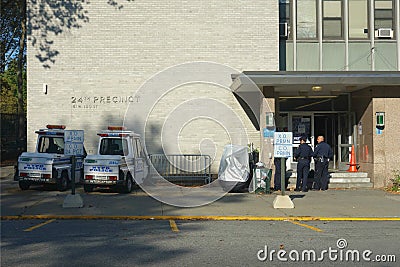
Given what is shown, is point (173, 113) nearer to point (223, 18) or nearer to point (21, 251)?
point (223, 18)

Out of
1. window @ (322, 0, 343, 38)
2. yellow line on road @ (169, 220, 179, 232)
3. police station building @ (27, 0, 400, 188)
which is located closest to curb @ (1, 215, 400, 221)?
yellow line on road @ (169, 220, 179, 232)

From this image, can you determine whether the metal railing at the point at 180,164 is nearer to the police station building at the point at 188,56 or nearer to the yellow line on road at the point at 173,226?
the police station building at the point at 188,56

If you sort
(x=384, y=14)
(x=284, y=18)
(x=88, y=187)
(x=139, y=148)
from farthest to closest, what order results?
(x=284, y=18), (x=384, y=14), (x=139, y=148), (x=88, y=187)

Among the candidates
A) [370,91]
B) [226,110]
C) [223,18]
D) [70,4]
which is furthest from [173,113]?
[370,91]

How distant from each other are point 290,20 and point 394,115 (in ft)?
18.8

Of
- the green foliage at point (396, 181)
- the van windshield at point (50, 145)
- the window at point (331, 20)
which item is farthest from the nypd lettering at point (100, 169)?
the window at point (331, 20)

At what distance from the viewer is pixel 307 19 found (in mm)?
21469

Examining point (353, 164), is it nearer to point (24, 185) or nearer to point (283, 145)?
point (283, 145)

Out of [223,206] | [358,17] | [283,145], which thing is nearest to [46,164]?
[223,206]

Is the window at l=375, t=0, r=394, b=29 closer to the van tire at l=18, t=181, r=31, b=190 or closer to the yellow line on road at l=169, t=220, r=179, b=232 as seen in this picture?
the yellow line on road at l=169, t=220, r=179, b=232

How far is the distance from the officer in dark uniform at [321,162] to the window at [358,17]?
19.3ft

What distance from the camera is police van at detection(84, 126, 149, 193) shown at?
650 inches

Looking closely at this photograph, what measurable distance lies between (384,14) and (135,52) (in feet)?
33.4

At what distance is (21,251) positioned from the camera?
28.6 feet
